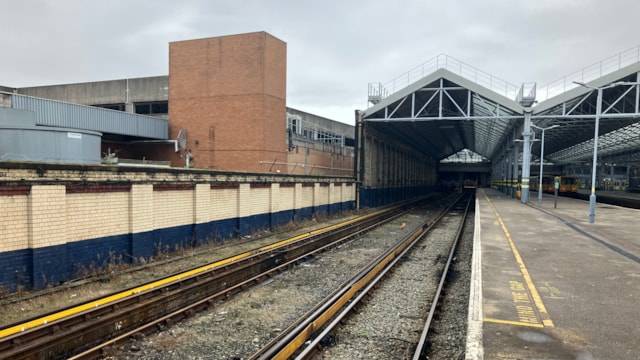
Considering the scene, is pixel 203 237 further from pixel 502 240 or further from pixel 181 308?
pixel 502 240

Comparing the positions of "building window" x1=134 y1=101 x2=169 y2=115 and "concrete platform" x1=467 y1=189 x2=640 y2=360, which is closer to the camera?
"concrete platform" x1=467 y1=189 x2=640 y2=360

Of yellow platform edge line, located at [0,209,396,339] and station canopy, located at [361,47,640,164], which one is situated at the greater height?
station canopy, located at [361,47,640,164]

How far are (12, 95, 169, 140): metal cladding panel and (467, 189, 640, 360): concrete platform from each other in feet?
78.6

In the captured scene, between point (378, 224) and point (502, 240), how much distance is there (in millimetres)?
9635

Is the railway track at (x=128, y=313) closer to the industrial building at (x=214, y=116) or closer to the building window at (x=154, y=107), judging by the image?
the industrial building at (x=214, y=116)

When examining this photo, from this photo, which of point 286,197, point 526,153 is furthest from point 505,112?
point 286,197

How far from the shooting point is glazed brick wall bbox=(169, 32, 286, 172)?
26656mm

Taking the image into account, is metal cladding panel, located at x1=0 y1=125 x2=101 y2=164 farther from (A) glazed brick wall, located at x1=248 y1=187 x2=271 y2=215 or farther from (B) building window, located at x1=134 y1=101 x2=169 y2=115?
(B) building window, located at x1=134 y1=101 x2=169 y2=115

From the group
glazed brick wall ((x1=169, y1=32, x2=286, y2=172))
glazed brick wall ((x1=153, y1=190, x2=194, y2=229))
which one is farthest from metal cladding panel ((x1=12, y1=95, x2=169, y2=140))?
glazed brick wall ((x1=153, y1=190, x2=194, y2=229))

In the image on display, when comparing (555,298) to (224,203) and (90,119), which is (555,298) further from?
(90,119)

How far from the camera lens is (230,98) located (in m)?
27.3

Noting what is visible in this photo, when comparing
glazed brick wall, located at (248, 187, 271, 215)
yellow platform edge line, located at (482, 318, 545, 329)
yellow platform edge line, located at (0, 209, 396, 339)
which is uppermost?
glazed brick wall, located at (248, 187, 271, 215)

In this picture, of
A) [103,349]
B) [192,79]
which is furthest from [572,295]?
[192,79]

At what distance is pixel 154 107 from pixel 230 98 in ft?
37.2
